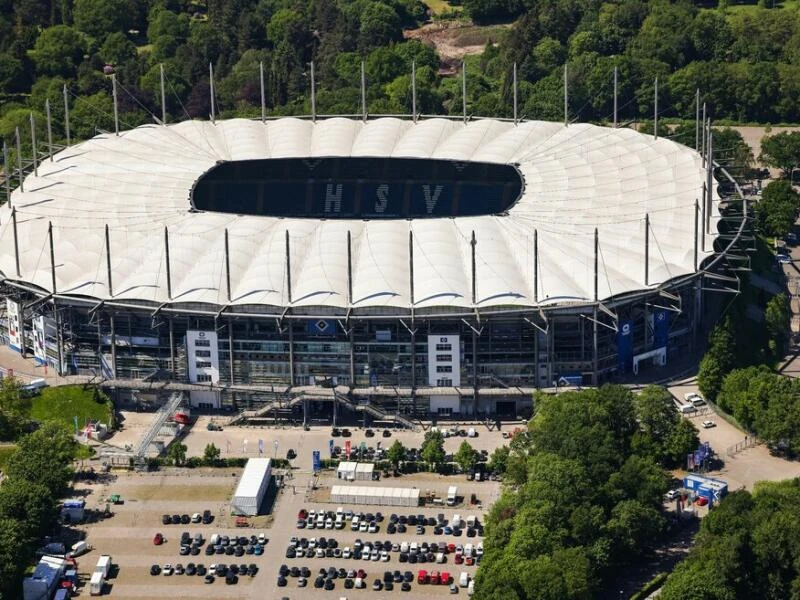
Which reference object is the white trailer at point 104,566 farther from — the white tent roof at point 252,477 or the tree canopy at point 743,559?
the tree canopy at point 743,559

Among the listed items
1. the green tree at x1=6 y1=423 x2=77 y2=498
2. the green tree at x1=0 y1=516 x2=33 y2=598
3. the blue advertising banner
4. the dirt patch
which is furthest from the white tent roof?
the green tree at x1=0 y1=516 x2=33 y2=598

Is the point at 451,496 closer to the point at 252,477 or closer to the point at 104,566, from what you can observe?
the point at 252,477

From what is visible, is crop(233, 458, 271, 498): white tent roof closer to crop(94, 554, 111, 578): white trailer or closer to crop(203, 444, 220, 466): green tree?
crop(203, 444, 220, 466): green tree

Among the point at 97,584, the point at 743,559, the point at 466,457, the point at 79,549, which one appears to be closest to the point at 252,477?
the point at 79,549

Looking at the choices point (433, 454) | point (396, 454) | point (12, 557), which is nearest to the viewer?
point (12, 557)

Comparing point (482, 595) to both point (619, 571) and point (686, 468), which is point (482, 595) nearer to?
point (619, 571)

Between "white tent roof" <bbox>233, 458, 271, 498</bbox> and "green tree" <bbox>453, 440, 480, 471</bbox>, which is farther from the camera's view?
"green tree" <bbox>453, 440, 480, 471</bbox>

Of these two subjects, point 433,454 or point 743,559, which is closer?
point 743,559
